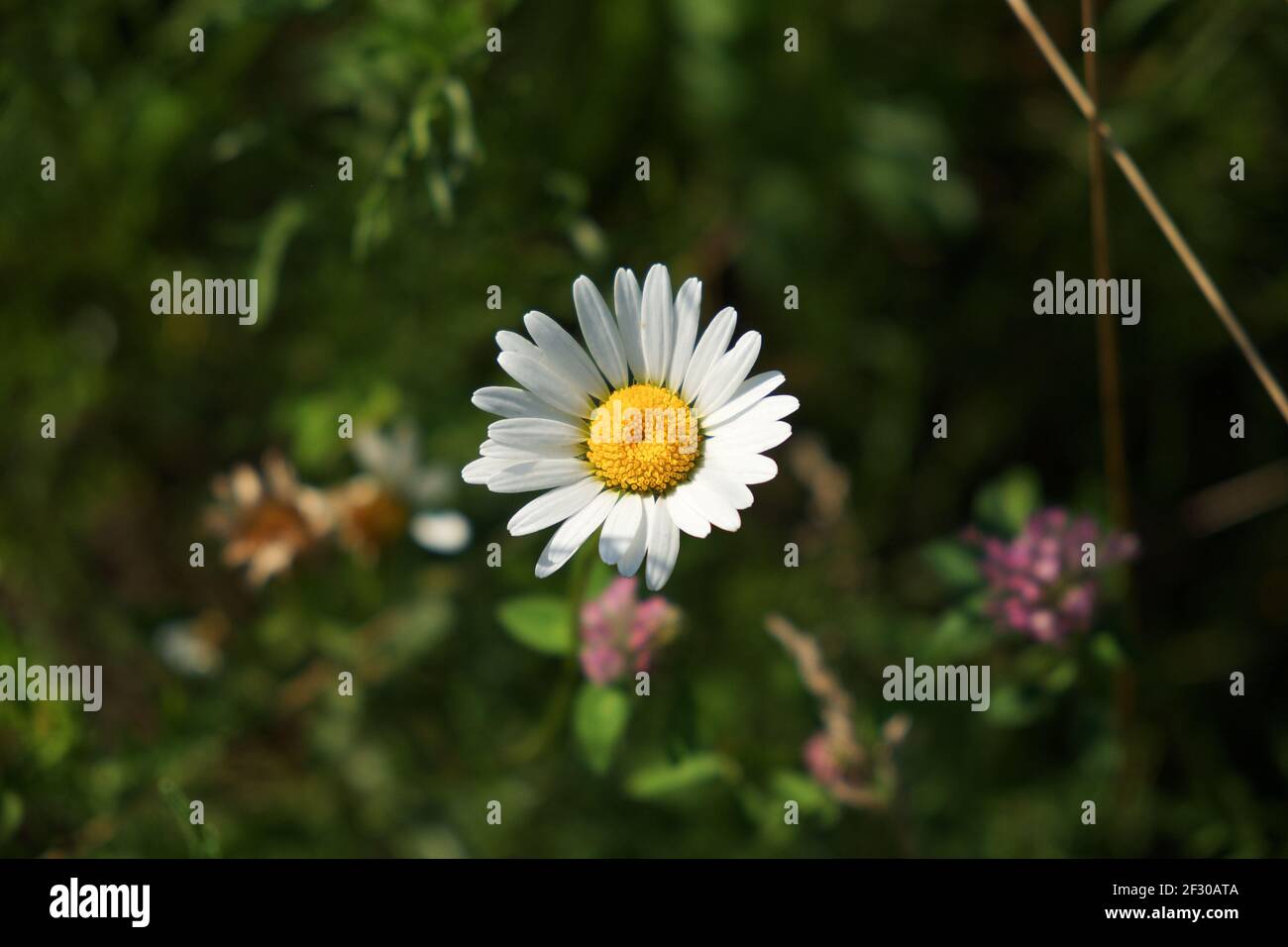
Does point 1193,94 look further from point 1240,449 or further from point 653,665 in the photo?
point 653,665

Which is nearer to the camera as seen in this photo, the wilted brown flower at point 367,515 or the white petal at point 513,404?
the white petal at point 513,404

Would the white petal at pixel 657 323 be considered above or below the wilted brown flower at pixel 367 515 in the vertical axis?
above

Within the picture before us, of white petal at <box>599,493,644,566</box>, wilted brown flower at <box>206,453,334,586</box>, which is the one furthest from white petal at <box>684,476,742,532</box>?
wilted brown flower at <box>206,453,334,586</box>

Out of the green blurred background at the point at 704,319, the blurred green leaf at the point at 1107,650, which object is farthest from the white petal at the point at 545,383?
the blurred green leaf at the point at 1107,650

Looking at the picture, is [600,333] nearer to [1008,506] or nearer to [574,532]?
[574,532]

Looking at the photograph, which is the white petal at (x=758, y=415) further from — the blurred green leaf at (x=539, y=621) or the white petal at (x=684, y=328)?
the blurred green leaf at (x=539, y=621)
